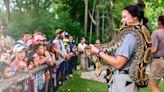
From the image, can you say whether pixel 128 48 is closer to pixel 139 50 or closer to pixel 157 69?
pixel 139 50

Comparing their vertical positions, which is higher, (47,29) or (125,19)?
(125,19)

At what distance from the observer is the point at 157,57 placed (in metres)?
9.61

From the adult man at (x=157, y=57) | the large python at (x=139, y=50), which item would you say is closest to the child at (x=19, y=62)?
the large python at (x=139, y=50)

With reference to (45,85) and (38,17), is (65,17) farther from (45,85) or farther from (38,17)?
(45,85)

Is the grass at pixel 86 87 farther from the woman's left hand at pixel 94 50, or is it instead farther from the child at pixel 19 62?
the woman's left hand at pixel 94 50

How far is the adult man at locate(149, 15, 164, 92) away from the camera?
30.9 ft

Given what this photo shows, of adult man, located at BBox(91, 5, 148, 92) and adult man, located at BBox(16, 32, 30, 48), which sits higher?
adult man, located at BBox(91, 5, 148, 92)

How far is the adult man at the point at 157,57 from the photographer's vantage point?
941 centimetres

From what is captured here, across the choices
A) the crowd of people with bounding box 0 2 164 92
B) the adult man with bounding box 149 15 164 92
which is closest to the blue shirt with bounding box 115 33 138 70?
the crowd of people with bounding box 0 2 164 92

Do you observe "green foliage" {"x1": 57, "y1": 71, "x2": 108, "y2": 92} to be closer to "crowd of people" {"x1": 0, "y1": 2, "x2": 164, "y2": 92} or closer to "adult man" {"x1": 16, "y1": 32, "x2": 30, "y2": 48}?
"crowd of people" {"x1": 0, "y1": 2, "x2": 164, "y2": 92}

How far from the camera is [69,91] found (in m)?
12.4

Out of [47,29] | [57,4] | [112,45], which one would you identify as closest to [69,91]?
[112,45]

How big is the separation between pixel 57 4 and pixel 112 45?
3770 cm

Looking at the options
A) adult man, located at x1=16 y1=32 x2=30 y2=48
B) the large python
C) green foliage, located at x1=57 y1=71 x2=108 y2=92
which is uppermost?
the large python
